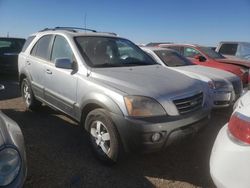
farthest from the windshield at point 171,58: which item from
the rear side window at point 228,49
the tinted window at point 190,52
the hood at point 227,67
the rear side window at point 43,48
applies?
the rear side window at point 228,49

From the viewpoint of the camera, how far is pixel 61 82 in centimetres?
435

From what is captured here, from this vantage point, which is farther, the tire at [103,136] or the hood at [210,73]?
the hood at [210,73]

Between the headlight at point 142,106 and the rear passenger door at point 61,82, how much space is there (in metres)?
1.13

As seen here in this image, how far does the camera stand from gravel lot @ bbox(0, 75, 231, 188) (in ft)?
10.8

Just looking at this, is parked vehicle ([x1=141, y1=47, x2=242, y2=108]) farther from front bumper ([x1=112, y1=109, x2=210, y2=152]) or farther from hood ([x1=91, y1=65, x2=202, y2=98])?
front bumper ([x1=112, y1=109, x2=210, y2=152])

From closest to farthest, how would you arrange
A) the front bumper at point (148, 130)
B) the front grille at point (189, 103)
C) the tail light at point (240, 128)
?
the tail light at point (240, 128) → the front bumper at point (148, 130) → the front grille at point (189, 103)

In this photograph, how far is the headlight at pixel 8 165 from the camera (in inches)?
76.6

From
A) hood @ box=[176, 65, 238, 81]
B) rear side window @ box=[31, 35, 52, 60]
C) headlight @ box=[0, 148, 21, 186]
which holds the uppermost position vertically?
rear side window @ box=[31, 35, 52, 60]

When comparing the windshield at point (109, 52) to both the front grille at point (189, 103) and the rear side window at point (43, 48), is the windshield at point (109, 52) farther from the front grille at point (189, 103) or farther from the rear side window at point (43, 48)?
the front grille at point (189, 103)

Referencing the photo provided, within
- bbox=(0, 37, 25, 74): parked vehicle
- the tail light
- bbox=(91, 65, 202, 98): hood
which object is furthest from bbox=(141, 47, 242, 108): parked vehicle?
bbox=(0, 37, 25, 74): parked vehicle

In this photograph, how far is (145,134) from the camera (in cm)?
315

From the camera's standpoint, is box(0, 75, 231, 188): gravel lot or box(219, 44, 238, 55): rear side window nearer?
box(0, 75, 231, 188): gravel lot

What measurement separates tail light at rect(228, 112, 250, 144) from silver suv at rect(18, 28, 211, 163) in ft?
3.35

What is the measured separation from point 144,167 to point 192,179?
2.04 ft
